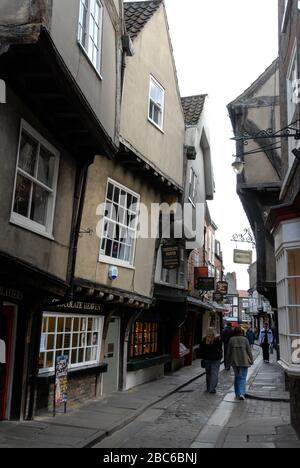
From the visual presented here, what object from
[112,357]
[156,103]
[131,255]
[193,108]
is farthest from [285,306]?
[193,108]

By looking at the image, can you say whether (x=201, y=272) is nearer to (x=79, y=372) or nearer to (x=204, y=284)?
(x=204, y=284)

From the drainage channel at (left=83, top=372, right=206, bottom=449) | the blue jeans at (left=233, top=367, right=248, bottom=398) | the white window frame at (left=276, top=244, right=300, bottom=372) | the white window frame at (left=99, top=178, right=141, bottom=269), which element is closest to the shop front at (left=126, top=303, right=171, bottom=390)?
the drainage channel at (left=83, top=372, right=206, bottom=449)

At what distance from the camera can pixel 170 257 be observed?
647 inches

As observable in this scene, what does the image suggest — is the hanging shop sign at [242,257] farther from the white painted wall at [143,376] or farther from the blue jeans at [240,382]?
the blue jeans at [240,382]

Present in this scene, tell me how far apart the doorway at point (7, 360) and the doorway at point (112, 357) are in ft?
14.0

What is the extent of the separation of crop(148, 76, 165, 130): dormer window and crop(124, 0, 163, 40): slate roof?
1348 millimetres

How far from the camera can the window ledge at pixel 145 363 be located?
46.6 feet

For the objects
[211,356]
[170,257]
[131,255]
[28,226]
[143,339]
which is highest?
[170,257]

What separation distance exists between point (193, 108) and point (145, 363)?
1013 centimetres

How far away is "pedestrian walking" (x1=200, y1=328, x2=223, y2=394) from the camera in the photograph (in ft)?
43.8

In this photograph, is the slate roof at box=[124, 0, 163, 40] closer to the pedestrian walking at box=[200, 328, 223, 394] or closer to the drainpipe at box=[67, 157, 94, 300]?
the drainpipe at box=[67, 157, 94, 300]

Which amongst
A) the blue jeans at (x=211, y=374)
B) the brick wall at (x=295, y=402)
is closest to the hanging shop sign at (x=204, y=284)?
the blue jeans at (x=211, y=374)

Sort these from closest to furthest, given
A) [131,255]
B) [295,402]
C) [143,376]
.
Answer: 1. [295,402]
2. [131,255]
3. [143,376]

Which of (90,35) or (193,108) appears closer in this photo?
(90,35)
